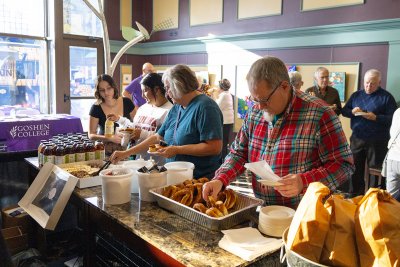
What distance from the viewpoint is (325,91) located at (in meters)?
4.91

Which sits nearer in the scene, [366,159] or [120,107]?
[120,107]

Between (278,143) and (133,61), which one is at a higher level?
(133,61)

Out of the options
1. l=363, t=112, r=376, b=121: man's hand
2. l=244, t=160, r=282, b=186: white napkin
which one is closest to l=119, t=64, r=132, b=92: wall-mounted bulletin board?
l=363, t=112, r=376, b=121: man's hand

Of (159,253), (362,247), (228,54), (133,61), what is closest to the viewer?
(362,247)

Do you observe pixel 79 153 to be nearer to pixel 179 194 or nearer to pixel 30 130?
pixel 179 194

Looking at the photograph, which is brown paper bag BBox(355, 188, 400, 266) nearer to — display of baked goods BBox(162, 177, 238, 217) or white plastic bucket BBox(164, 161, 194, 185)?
display of baked goods BBox(162, 177, 238, 217)

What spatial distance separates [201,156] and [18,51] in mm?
6251

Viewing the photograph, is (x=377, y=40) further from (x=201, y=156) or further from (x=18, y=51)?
(x=18, y=51)

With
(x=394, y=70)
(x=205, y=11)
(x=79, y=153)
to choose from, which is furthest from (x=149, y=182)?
(x=205, y=11)

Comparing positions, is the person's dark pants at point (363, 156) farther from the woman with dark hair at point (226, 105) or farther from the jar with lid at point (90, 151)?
the jar with lid at point (90, 151)

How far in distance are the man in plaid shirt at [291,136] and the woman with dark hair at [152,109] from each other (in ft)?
3.94

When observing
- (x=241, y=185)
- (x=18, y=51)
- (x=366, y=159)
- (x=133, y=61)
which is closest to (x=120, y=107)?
(x=241, y=185)

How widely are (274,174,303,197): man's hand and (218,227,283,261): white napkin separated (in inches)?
7.3

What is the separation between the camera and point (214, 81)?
7.18m
